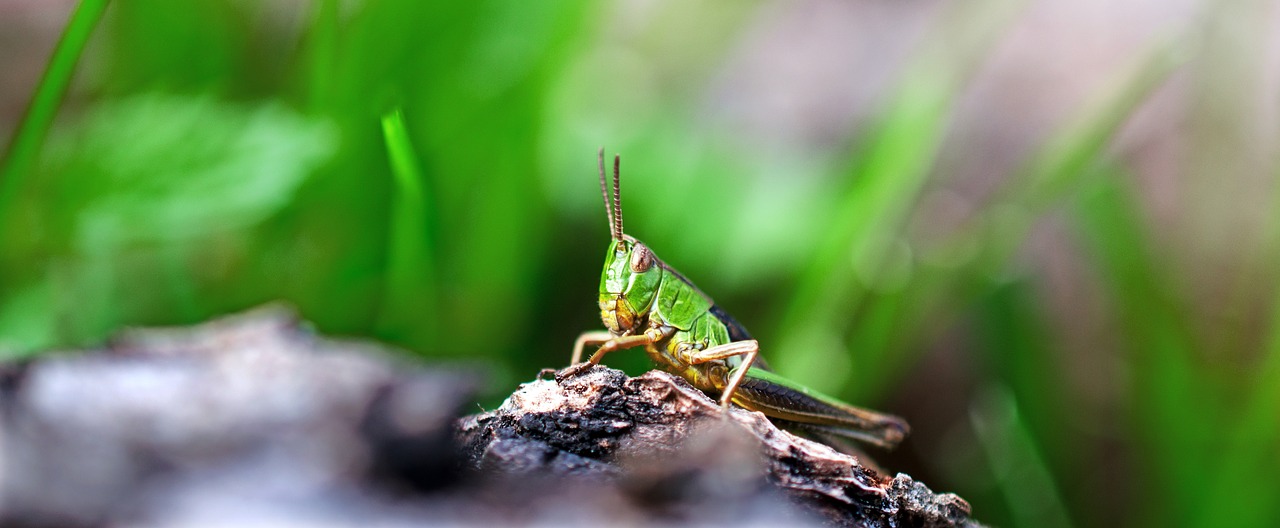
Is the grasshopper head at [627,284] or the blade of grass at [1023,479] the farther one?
the blade of grass at [1023,479]

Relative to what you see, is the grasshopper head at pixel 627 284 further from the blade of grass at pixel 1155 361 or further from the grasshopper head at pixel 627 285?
the blade of grass at pixel 1155 361

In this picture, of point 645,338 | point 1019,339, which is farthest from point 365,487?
point 1019,339

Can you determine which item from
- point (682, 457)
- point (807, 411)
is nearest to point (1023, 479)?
point (807, 411)

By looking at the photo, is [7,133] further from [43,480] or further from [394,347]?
[43,480]

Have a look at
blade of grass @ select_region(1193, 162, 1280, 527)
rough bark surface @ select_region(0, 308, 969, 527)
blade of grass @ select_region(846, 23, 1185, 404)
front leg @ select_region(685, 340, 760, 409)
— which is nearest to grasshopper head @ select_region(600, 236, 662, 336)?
front leg @ select_region(685, 340, 760, 409)

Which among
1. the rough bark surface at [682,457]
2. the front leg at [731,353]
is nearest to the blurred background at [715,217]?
the front leg at [731,353]
